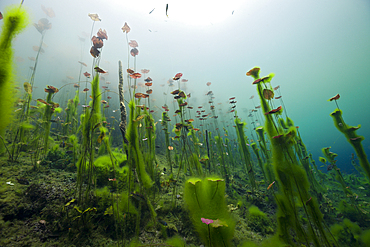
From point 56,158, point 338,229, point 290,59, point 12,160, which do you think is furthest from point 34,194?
point 290,59

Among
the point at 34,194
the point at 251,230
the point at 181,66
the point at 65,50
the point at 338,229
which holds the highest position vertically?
the point at 181,66

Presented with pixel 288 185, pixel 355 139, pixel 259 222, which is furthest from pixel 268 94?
pixel 259 222

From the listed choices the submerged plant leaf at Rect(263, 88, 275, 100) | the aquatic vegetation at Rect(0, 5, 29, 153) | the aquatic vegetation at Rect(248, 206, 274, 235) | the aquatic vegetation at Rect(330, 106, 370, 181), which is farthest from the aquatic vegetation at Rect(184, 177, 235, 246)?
the aquatic vegetation at Rect(330, 106, 370, 181)

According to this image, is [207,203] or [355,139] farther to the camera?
[355,139]

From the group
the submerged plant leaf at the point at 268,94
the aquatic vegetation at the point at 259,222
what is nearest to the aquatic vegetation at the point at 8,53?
the submerged plant leaf at the point at 268,94

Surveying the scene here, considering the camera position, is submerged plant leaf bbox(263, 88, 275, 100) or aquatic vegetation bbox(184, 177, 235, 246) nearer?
aquatic vegetation bbox(184, 177, 235, 246)

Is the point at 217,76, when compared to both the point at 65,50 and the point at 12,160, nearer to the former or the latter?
the point at 65,50

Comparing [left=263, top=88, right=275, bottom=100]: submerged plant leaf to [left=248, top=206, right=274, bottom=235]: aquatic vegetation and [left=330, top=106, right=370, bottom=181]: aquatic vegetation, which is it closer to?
[left=330, top=106, right=370, bottom=181]: aquatic vegetation

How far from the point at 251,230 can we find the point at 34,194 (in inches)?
181

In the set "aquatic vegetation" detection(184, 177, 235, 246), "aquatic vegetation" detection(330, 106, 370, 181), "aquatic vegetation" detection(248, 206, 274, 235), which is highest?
"aquatic vegetation" detection(330, 106, 370, 181)

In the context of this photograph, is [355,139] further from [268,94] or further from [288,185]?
[268,94]

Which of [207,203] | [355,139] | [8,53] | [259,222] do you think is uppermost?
[8,53]

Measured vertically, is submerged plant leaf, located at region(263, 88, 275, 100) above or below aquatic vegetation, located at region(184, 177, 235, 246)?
above

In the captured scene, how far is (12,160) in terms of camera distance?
2.87 m
